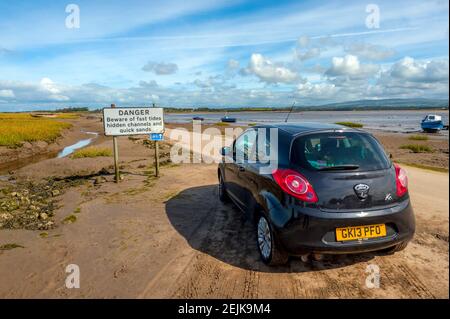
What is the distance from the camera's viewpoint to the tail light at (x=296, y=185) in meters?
3.46

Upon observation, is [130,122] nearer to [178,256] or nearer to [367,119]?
[178,256]

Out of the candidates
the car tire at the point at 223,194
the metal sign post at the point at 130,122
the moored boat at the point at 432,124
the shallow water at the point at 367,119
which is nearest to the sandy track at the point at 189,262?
the car tire at the point at 223,194

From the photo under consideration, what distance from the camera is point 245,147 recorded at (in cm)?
536

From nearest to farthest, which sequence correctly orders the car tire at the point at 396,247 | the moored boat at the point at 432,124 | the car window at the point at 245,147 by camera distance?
the car tire at the point at 396,247 < the car window at the point at 245,147 < the moored boat at the point at 432,124

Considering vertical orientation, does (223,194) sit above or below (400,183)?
below

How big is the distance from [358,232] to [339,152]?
0.97 m

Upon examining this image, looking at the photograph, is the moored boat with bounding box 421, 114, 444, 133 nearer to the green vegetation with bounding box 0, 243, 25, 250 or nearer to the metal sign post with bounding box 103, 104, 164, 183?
the metal sign post with bounding box 103, 104, 164, 183

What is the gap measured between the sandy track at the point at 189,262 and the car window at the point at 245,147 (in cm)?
121

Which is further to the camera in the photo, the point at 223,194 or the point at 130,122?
the point at 130,122

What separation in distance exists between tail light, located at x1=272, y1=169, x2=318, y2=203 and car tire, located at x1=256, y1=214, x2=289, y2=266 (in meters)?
0.56

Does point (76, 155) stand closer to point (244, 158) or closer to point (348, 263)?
point (244, 158)

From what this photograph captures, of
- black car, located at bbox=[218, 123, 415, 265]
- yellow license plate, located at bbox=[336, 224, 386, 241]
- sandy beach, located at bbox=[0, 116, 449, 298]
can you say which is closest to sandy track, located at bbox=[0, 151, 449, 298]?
sandy beach, located at bbox=[0, 116, 449, 298]

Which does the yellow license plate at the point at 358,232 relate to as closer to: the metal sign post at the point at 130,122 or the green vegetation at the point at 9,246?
the green vegetation at the point at 9,246

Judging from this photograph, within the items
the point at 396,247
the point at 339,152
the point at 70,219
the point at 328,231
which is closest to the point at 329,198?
the point at 328,231
